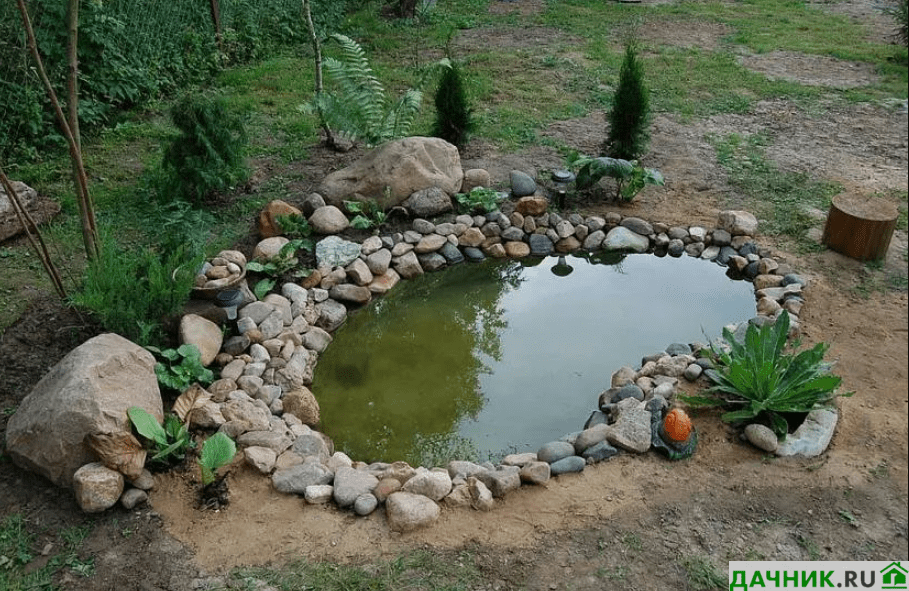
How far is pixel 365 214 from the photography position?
6609 mm

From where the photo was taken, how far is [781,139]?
7883 mm

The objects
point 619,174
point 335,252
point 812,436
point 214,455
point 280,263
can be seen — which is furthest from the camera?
point 619,174

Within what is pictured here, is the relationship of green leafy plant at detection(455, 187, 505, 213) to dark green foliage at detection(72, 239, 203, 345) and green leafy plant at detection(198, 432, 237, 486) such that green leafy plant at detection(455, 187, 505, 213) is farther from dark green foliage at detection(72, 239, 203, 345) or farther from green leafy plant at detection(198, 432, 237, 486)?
green leafy plant at detection(198, 432, 237, 486)

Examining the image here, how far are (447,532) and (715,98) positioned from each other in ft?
22.5

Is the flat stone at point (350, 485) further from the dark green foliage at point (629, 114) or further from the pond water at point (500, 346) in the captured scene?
the dark green foliage at point (629, 114)

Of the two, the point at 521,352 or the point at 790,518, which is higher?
the point at 790,518

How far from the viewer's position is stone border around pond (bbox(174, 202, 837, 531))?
4113 millimetres

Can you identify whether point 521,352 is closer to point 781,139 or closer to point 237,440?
point 237,440

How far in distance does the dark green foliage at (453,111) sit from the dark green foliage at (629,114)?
1.35m

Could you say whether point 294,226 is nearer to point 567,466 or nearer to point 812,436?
point 567,466

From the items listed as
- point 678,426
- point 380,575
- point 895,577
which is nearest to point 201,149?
point 380,575

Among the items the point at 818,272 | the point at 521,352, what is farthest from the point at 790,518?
the point at 818,272

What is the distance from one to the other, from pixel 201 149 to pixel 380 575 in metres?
4.07

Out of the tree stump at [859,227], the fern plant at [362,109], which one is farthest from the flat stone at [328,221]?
the tree stump at [859,227]
